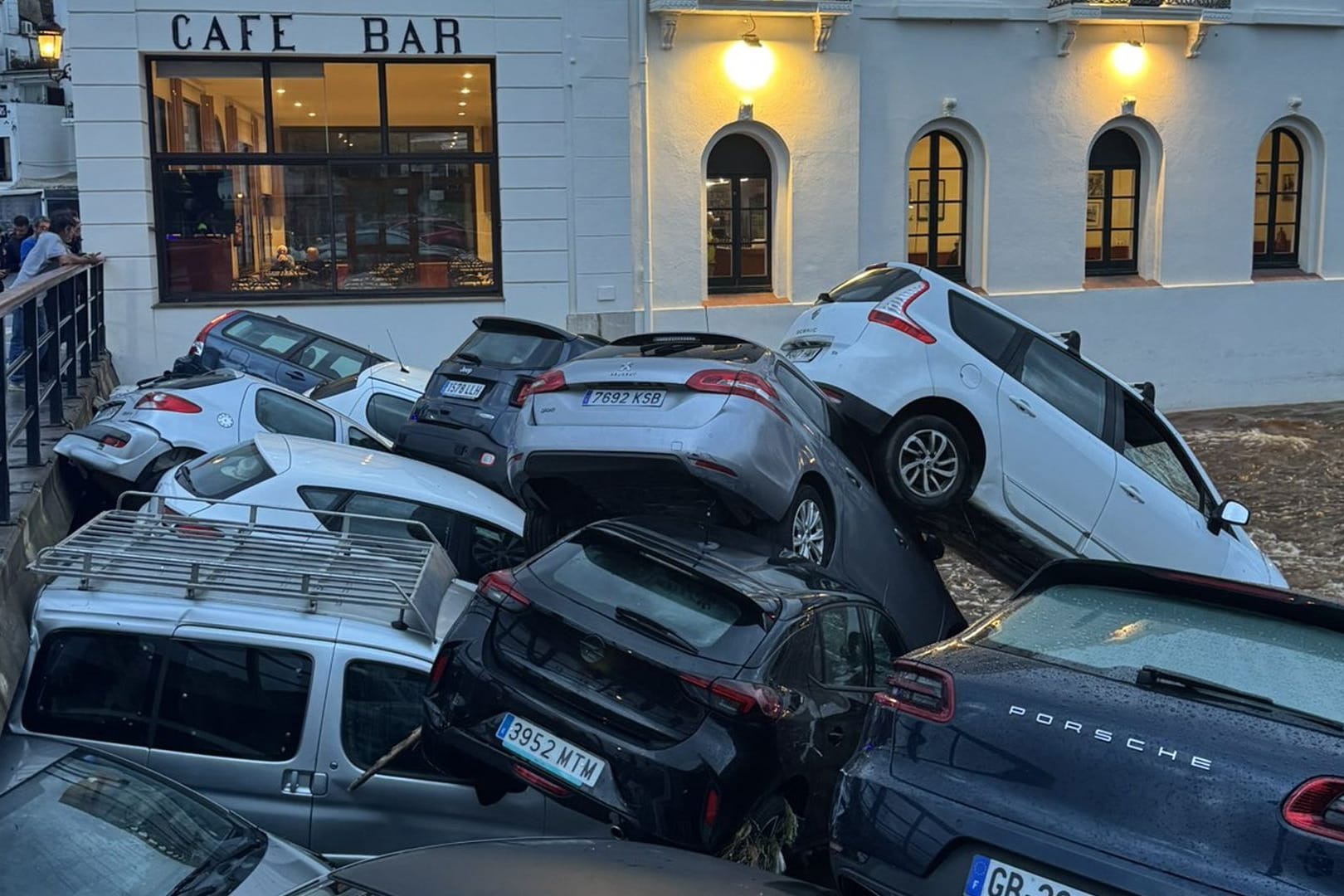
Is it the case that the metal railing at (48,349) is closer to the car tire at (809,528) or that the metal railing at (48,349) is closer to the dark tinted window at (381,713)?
the dark tinted window at (381,713)

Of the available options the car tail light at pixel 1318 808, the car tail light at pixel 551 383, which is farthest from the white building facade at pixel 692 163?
the car tail light at pixel 1318 808

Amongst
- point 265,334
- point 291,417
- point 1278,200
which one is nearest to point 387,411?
point 291,417

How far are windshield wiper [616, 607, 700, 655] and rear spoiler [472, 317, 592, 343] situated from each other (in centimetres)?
505

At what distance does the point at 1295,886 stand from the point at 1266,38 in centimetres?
1995

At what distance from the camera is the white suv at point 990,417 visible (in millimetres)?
8195

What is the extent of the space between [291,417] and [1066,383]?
5.66m

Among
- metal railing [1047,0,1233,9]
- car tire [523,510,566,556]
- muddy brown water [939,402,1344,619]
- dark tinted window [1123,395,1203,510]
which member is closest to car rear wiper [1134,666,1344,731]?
car tire [523,510,566,556]

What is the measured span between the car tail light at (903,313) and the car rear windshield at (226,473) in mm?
3814

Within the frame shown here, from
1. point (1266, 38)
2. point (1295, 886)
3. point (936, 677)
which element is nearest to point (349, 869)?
point (936, 677)

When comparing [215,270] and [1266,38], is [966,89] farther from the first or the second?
[215,270]

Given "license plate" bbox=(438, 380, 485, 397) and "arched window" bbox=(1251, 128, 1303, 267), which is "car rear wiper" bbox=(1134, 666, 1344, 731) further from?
"arched window" bbox=(1251, 128, 1303, 267)

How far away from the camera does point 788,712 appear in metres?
4.83

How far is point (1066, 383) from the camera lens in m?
8.66

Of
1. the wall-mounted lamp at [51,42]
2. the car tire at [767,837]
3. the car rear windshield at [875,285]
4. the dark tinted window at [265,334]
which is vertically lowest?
the car tire at [767,837]
